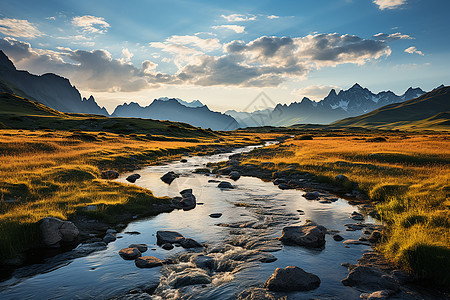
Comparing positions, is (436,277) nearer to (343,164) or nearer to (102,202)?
(102,202)

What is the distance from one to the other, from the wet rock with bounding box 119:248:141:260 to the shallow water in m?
0.26

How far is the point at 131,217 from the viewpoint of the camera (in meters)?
19.0

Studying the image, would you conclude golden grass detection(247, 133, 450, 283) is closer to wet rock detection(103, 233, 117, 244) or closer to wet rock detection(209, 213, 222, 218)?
wet rock detection(209, 213, 222, 218)

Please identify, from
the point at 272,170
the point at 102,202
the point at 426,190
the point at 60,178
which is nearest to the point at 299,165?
the point at 272,170

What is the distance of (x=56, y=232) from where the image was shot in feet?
46.1

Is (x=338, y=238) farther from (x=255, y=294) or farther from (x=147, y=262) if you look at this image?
(x=147, y=262)

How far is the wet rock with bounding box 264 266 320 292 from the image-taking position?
1016cm

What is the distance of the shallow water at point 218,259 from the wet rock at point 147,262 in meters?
0.27

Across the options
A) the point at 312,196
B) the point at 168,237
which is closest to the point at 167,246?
the point at 168,237

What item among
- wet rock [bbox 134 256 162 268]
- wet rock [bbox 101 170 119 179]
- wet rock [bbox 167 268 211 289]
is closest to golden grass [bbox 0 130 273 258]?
wet rock [bbox 101 170 119 179]

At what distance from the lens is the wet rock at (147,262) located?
39.5ft

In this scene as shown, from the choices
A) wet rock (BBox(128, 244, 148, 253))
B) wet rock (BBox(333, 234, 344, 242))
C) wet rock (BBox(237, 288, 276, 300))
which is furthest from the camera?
wet rock (BBox(333, 234, 344, 242))

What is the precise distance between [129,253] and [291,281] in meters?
7.83

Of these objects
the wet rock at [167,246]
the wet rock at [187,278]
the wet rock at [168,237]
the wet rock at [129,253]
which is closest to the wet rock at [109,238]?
the wet rock at [129,253]
